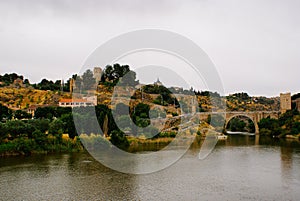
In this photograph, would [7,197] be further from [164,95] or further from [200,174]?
[164,95]

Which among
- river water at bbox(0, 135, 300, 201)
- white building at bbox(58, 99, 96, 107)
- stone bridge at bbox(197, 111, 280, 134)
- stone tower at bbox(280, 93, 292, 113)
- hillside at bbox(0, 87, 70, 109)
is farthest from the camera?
stone tower at bbox(280, 93, 292, 113)

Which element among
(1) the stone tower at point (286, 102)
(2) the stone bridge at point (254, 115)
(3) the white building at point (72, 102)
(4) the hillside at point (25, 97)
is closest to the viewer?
(3) the white building at point (72, 102)

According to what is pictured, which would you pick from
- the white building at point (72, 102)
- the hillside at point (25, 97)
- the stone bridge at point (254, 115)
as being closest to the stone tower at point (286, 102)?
the stone bridge at point (254, 115)

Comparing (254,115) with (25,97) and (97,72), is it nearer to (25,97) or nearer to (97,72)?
(97,72)

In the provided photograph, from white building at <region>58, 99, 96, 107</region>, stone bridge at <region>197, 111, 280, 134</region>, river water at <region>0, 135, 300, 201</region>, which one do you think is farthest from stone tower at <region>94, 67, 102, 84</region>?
river water at <region>0, 135, 300, 201</region>

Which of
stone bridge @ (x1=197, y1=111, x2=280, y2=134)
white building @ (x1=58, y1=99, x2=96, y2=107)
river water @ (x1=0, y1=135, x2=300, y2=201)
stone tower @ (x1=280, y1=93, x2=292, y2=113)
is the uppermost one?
stone tower @ (x1=280, y1=93, x2=292, y2=113)

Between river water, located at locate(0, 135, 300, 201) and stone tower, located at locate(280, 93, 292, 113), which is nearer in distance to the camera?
river water, located at locate(0, 135, 300, 201)

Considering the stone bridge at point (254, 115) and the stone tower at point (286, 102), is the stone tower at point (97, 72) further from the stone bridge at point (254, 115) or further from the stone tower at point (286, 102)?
the stone tower at point (286, 102)

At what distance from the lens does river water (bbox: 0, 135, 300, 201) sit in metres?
10.5

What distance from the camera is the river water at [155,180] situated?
34.5ft

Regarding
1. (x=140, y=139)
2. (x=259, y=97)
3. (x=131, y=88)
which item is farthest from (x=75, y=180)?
(x=259, y=97)

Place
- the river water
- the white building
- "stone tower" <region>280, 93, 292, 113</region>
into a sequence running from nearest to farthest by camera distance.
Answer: the river water → the white building → "stone tower" <region>280, 93, 292, 113</region>

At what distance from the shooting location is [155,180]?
12.6 m

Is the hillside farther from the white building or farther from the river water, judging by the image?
the river water
